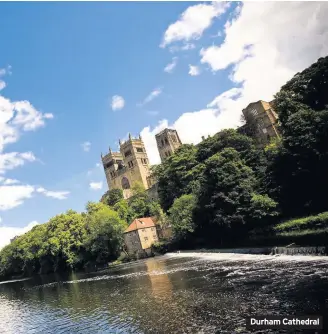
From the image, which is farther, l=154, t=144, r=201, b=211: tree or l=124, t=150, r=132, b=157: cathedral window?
l=124, t=150, r=132, b=157: cathedral window

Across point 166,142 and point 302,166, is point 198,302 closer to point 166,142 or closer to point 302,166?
point 302,166

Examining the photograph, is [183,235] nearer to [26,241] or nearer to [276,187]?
[276,187]

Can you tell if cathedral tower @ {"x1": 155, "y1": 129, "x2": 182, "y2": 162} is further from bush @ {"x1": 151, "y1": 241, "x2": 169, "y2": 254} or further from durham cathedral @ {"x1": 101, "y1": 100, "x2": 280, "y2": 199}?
bush @ {"x1": 151, "y1": 241, "x2": 169, "y2": 254}

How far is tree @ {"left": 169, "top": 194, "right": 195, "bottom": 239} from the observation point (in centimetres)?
5976

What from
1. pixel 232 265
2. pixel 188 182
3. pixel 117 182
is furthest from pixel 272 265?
pixel 117 182

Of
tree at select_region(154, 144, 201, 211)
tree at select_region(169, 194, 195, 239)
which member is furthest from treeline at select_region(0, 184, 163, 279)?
tree at select_region(169, 194, 195, 239)

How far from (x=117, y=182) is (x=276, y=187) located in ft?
357

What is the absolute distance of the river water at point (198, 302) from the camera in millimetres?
17875

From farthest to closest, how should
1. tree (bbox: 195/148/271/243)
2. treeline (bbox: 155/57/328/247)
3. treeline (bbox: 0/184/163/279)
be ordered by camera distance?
treeline (bbox: 0/184/163/279) < tree (bbox: 195/148/271/243) < treeline (bbox: 155/57/328/247)

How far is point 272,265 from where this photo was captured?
98.8 ft

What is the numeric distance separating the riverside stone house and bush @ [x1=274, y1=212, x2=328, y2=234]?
40797 millimetres

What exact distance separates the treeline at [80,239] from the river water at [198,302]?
135ft

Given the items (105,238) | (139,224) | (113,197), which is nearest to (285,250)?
(139,224)

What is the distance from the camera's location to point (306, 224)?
1390 inches
